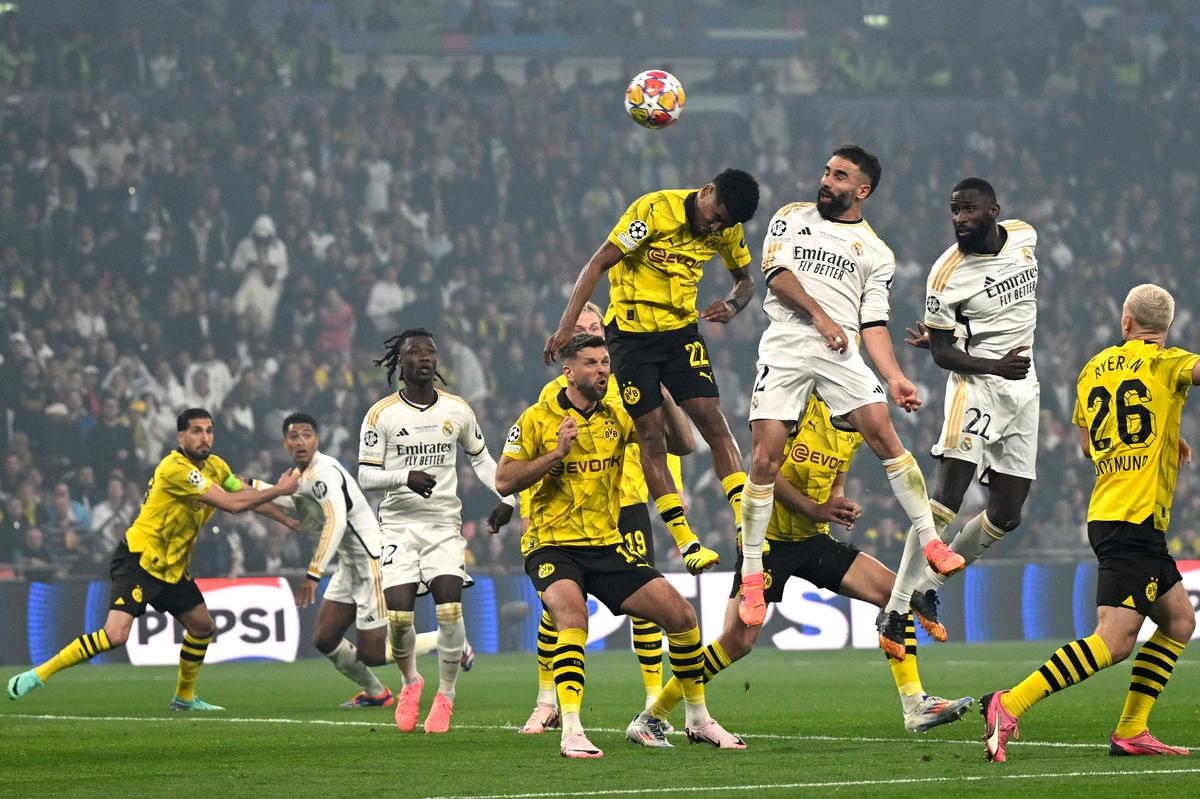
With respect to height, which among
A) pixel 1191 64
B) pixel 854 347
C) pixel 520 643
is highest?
pixel 1191 64

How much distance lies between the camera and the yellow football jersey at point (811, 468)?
10.4 meters

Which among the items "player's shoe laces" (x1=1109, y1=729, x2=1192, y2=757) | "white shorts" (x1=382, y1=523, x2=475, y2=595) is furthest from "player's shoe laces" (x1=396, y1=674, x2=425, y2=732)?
"player's shoe laces" (x1=1109, y1=729, x2=1192, y2=757)

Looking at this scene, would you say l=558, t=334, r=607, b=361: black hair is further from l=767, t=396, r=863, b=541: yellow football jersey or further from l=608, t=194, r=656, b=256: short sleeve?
l=767, t=396, r=863, b=541: yellow football jersey

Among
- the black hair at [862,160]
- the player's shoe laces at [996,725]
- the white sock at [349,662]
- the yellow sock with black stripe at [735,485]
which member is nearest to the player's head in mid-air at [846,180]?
the black hair at [862,160]

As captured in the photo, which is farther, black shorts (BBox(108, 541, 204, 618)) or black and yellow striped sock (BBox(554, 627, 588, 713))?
black shorts (BBox(108, 541, 204, 618))

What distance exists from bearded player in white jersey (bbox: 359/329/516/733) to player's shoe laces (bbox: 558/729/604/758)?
9.74 feet

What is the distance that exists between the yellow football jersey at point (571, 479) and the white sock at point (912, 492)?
5.16 ft

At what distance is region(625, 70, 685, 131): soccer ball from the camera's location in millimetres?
11031

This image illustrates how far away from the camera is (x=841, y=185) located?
10.0m

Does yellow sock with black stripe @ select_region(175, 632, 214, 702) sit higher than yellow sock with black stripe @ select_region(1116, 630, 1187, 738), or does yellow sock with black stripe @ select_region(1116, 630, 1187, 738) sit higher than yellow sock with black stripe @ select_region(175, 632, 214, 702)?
yellow sock with black stripe @ select_region(1116, 630, 1187, 738)

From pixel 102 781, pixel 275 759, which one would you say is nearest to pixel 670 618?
pixel 275 759

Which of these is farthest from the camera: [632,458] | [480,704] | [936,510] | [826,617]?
[826,617]

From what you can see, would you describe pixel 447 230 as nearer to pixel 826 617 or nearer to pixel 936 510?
pixel 826 617

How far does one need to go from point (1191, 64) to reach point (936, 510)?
2363 cm
